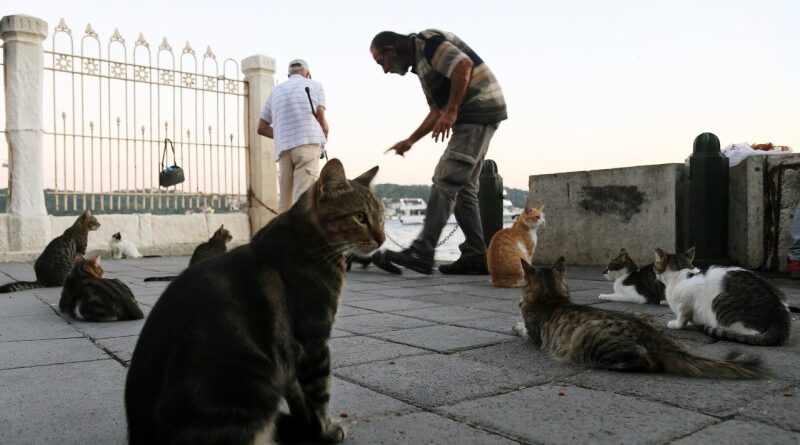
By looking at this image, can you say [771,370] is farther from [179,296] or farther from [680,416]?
[179,296]

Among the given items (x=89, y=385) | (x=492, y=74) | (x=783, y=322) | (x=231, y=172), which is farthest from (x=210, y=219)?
(x=783, y=322)

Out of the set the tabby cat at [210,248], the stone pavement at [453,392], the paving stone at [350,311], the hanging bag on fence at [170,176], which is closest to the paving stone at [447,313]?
the stone pavement at [453,392]

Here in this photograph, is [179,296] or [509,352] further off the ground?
[179,296]

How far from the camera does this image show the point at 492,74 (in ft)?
20.4

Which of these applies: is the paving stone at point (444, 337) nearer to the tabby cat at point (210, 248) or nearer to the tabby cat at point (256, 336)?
the tabby cat at point (256, 336)

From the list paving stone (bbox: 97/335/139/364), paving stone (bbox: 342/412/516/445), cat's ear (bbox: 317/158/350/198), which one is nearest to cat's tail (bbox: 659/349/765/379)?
paving stone (bbox: 342/412/516/445)

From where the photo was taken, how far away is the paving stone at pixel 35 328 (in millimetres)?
3523

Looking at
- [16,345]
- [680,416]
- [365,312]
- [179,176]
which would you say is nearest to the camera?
[680,416]

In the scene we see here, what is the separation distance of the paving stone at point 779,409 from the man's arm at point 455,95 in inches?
160

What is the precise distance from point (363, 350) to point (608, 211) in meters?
5.43

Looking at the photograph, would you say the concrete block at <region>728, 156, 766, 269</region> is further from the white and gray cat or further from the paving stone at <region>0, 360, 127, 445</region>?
the white and gray cat

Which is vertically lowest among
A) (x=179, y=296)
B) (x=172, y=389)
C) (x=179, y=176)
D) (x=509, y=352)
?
(x=509, y=352)

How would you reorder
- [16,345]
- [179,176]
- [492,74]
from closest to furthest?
[16,345], [492,74], [179,176]

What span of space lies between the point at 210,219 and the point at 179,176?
4.49 feet
